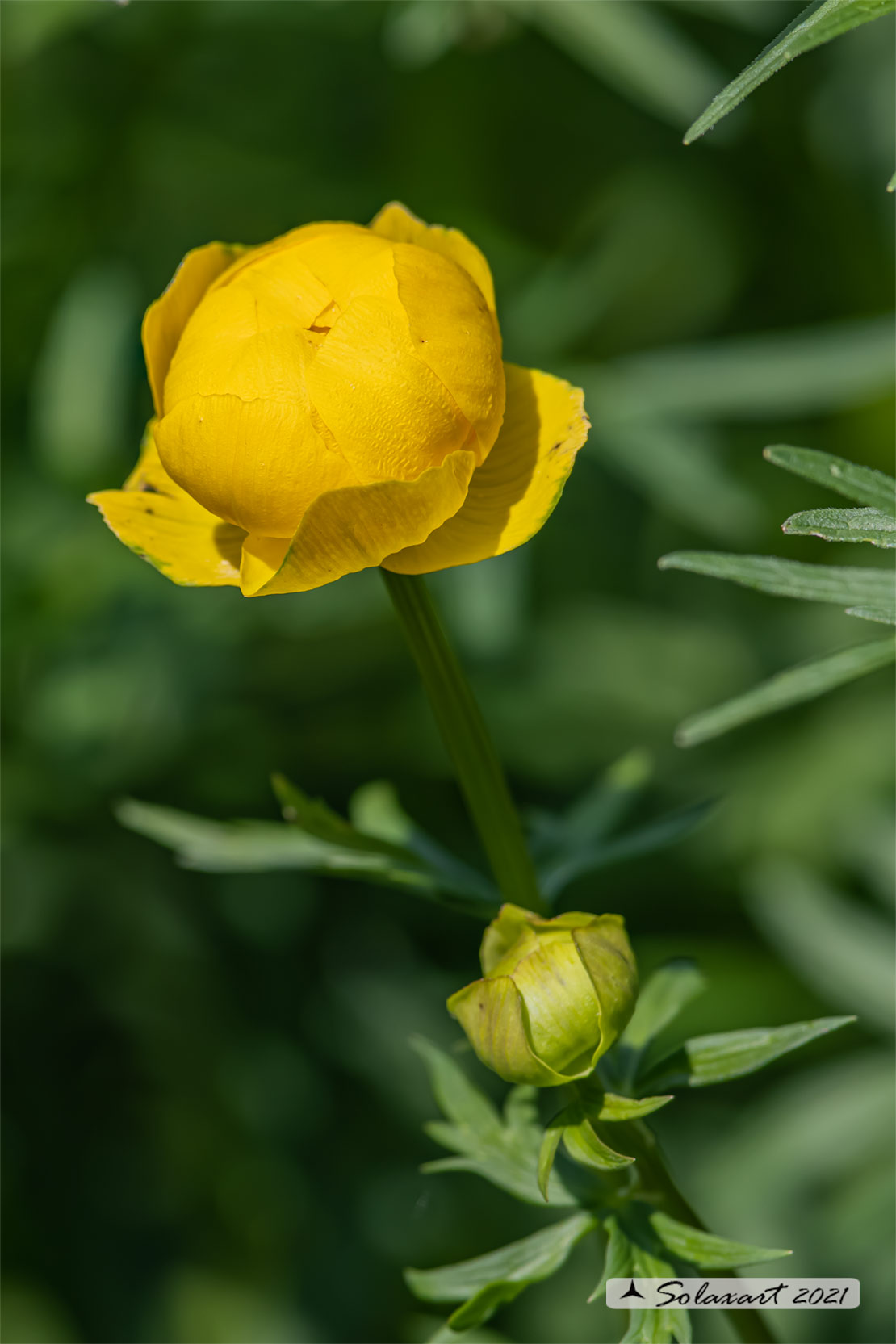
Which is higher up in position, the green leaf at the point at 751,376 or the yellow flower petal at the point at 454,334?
the yellow flower petal at the point at 454,334

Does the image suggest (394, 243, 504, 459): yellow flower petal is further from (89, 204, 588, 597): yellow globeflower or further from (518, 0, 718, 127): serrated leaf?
(518, 0, 718, 127): serrated leaf

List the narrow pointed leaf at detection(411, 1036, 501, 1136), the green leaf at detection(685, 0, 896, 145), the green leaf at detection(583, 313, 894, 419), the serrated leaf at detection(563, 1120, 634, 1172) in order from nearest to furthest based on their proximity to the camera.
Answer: the green leaf at detection(685, 0, 896, 145)
the serrated leaf at detection(563, 1120, 634, 1172)
the narrow pointed leaf at detection(411, 1036, 501, 1136)
the green leaf at detection(583, 313, 894, 419)

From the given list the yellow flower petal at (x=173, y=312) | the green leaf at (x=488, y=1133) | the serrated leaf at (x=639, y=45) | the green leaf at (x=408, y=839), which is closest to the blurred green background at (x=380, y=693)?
the serrated leaf at (x=639, y=45)

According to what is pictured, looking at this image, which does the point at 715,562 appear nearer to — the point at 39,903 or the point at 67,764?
the point at 67,764

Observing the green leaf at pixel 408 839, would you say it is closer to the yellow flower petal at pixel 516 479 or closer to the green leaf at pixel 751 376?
the yellow flower petal at pixel 516 479

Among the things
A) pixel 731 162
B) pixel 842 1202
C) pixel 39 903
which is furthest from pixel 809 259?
pixel 39 903

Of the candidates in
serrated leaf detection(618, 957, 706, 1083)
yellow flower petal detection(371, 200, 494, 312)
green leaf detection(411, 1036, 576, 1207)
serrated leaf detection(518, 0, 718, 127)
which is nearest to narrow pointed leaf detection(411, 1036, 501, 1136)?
green leaf detection(411, 1036, 576, 1207)

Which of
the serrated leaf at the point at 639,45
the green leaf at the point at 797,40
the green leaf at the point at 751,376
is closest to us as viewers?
the green leaf at the point at 797,40
